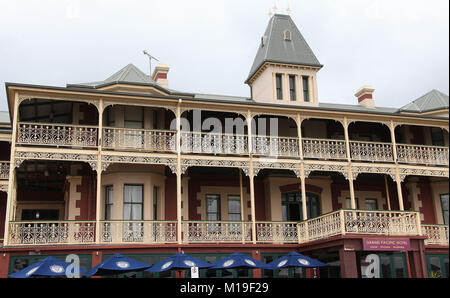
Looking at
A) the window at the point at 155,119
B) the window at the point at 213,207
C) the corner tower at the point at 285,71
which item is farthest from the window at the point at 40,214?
the corner tower at the point at 285,71

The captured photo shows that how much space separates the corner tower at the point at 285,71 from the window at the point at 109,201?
901cm

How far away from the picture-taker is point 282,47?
83.4 ft

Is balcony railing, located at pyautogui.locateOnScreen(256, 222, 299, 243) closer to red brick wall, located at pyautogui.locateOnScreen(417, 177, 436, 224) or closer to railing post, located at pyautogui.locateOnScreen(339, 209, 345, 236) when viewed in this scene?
railing post, located at pyautogui.locateOnScreen(339, 209, 345, 236)

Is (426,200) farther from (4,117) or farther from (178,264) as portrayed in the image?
(4,117)

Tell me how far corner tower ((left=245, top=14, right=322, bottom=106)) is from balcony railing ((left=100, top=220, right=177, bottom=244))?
352 inches

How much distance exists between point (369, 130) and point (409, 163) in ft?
11.3

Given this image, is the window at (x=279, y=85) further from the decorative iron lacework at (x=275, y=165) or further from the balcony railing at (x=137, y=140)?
the balcony railing at (x=137, y=140)

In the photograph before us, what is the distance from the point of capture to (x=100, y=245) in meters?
17.0

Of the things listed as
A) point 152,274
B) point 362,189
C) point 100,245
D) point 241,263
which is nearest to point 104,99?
point 100,245

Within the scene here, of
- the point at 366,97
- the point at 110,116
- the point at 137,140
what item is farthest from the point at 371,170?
the point at 110,116

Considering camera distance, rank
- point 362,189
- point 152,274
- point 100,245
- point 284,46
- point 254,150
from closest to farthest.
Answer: point 100,245
point 152,274
point 254,150
point 362,189
point 284,46

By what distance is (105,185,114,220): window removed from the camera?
19.4 meters

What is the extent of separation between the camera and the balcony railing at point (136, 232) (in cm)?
1755
